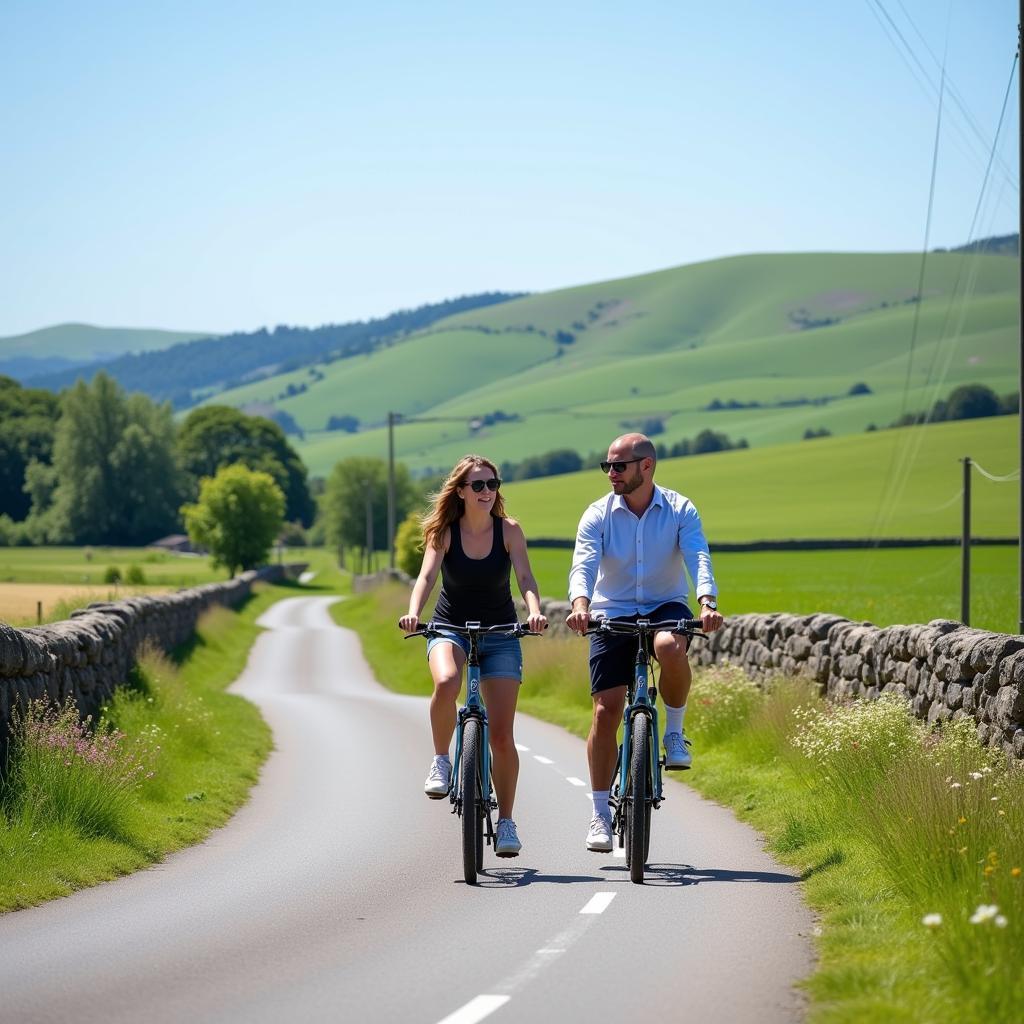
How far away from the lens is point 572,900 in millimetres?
8938

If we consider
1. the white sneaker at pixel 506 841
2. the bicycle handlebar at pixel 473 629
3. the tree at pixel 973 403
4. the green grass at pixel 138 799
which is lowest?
the green grass at pixel 138 799

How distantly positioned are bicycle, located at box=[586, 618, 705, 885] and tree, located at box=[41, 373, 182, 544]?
131120 millimetres

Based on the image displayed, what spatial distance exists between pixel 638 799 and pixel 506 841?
114 cm

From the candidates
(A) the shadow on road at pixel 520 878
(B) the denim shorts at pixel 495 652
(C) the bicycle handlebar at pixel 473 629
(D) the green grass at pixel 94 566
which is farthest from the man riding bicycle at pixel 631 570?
(D) the green grass at pixel 94 566

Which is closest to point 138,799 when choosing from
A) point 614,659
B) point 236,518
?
point 614,659

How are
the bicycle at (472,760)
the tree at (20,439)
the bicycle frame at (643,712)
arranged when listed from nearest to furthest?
the bicycle at (472,760), the bicycle frame at (643,712), the tree at (20,439)

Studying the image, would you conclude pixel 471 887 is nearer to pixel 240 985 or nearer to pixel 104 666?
pixel 240 985

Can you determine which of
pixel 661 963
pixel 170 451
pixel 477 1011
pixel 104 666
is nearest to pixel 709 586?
pixel 661 963

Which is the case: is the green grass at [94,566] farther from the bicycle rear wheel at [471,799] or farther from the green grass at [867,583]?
the bicycle rear wheel at [471,799]

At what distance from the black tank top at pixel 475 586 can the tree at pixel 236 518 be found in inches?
3896

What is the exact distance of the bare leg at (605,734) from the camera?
9719 millimetres

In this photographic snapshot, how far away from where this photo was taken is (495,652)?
31.8 ft

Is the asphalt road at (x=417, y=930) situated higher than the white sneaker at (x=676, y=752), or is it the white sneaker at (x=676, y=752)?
the white sneaker at (x=676, y=752)

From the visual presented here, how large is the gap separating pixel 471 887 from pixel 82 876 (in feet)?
7.99
